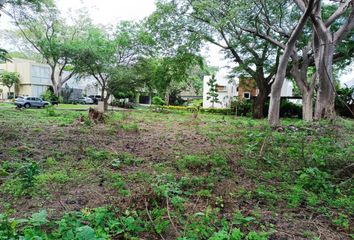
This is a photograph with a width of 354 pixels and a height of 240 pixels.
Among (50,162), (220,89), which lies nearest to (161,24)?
(50,162)

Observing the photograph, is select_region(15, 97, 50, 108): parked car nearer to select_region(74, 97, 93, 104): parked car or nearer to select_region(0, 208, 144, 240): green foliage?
select_region(74, 97, 93, 104): parked car

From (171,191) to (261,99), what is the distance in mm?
15789

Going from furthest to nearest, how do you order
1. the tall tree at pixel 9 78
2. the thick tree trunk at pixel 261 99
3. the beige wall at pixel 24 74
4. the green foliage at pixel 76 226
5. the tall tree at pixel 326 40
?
the beige wall at pixel 24 74 < the tall tree at pixel 9 78 < the thick tree trunk at pixel 261 99 < the tall tree at pixel 326 40 < the green foliage at pixel 76 226

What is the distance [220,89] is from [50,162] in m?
26.4

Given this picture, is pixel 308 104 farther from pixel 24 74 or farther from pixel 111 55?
pixel 24 74

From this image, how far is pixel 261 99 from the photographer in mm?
17641

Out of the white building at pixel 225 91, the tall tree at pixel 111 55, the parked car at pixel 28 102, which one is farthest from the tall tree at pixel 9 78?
the white building at pixel 225 91

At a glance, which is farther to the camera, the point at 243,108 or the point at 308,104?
the point at 243,108

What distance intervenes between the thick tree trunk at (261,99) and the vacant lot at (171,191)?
11666 mm

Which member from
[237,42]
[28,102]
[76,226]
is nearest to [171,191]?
[76,226]

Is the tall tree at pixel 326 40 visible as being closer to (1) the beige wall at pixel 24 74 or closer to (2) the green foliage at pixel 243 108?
(2) the green foliage at pixel 243 108

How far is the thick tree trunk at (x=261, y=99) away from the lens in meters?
17.1

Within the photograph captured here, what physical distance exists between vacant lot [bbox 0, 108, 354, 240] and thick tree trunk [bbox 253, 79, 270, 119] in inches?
459

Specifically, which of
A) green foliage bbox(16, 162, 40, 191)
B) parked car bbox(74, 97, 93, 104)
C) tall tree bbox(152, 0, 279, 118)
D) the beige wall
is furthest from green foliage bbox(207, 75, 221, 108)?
green foliage bbox(16, 162, 40, 191)
